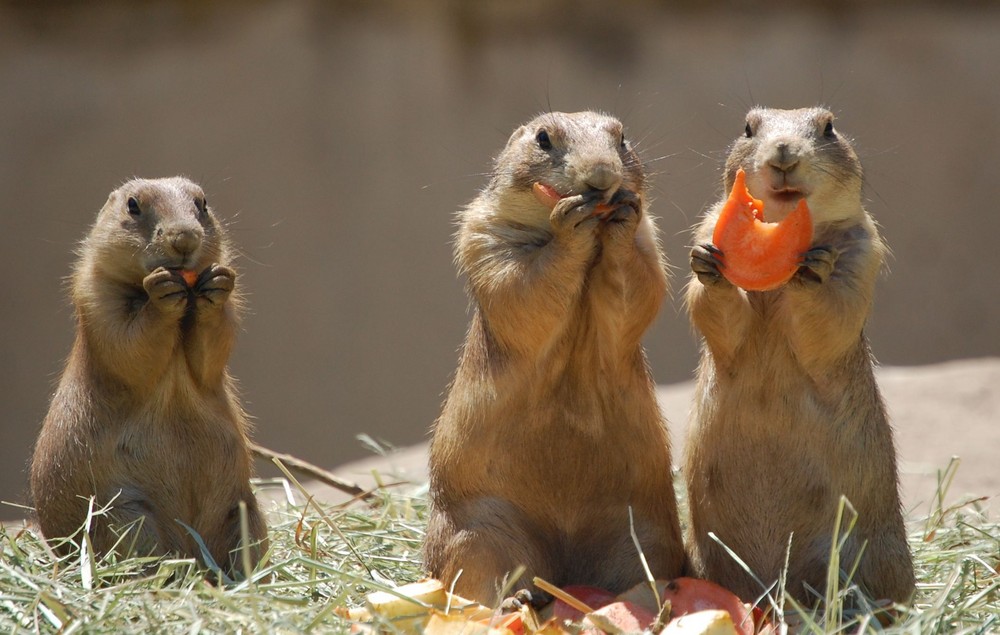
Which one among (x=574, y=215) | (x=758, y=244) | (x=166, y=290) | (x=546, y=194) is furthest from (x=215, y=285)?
(x=758, y=244)

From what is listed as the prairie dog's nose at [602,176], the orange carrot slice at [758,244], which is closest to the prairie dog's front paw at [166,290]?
the prairie dog's nose at [602,176]

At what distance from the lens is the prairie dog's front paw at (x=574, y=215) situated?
15.0 ft

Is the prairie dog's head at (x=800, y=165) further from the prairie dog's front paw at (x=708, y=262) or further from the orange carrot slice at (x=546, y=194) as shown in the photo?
the orange carrot slice at (x=546, y=194)

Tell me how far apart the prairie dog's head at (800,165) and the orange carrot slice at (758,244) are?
150mm

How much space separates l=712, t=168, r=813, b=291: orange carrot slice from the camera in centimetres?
446

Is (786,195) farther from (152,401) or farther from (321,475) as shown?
(321,475)

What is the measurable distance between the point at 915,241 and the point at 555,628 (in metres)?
9.50

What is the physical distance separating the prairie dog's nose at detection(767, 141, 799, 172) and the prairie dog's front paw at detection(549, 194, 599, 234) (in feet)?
2.34

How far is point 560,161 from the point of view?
15.9 feet

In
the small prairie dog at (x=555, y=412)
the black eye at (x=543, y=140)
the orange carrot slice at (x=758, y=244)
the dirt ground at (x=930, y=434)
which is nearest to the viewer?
the orange carrot slice at (x=758, y=244)

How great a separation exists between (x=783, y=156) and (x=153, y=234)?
2.79 metres

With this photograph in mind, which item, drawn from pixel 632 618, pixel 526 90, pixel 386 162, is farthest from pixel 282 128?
pixel 632 618

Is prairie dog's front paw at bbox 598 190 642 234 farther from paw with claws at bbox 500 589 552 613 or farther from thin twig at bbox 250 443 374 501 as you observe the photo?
thin twig at bbox 250 443 374 501

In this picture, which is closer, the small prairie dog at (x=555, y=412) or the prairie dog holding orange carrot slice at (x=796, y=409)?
the prairie dog holding orange carrot slice at (x=796, y=409)
